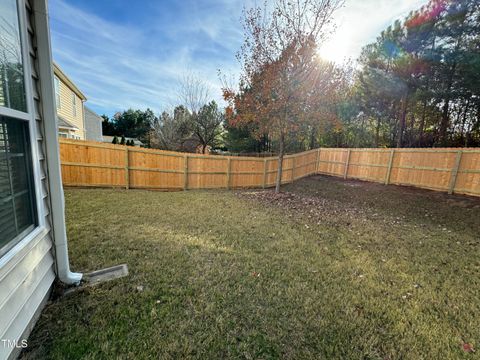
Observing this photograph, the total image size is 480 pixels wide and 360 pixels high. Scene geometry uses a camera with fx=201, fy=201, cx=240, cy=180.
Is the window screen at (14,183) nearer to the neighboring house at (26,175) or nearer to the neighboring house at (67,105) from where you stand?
the neighboring house at (26,175)

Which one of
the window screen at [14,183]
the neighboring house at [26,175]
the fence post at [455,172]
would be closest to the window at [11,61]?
the neighboring house at [26,175]

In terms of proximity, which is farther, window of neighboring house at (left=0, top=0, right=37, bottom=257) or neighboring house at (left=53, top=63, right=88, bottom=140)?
neighboring house at (left=53, top=63, right=88, bottom=140)

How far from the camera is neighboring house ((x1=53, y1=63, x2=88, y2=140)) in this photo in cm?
974

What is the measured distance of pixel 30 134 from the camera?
166 cm

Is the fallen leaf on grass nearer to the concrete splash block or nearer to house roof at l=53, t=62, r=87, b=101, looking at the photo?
the concrete splash block

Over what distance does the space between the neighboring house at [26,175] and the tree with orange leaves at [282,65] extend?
19.8 feet

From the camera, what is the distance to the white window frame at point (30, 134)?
142cm

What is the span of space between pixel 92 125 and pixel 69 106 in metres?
7.66

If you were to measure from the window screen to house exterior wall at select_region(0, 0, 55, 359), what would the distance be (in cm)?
8

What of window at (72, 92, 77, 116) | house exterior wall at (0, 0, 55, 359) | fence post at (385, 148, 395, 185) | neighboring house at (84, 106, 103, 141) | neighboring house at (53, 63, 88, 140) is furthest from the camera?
neighboring house at (84, 106, 103, 141)

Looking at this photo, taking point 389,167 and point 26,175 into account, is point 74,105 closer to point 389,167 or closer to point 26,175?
point 26,175

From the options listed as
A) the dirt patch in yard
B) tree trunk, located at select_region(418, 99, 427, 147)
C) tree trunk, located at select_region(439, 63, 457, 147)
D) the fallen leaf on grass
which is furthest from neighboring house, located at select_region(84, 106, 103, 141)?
tree trunk, located at select_region(418, 99, 427, 147)

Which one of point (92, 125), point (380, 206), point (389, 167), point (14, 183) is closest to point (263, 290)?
point (14, 183)

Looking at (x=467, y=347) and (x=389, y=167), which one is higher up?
(x=389, y=167)
